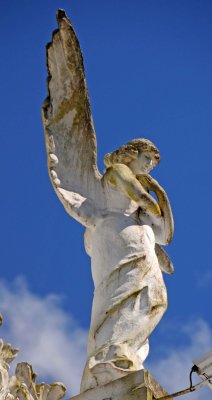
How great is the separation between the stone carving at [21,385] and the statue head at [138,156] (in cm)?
233

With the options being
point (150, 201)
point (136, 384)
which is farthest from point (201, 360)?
point (150, 201)

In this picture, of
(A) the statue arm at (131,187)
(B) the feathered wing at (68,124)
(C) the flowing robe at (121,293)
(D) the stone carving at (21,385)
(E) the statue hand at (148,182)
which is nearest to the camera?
(C) the flowing robe at (121,293)

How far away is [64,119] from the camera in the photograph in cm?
860

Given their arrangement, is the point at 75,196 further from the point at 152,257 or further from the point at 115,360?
the point at 115,360

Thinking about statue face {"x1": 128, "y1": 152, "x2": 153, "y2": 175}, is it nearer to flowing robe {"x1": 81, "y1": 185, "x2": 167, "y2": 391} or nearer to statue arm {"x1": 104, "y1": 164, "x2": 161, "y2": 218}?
→ statue arm {"x1": 104, "y1": 164, "x2": 161, "y2": 218}

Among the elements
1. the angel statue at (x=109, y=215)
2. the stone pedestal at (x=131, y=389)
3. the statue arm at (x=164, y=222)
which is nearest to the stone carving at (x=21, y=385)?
the angel statue at (x=109, y=215)

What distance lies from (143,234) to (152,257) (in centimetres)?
24

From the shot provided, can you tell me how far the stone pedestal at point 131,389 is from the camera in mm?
6238

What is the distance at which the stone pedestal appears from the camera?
6238 mm

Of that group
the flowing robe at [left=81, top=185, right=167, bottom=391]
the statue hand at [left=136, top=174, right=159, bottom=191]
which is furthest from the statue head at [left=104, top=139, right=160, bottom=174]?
the flowing robe at [left=81, top=185, right=167, bottom=391]

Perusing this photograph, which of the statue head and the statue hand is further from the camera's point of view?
the statue head

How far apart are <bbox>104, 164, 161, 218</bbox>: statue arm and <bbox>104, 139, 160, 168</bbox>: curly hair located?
12.4 inches

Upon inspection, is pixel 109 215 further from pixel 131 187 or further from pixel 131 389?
pixel 131 389

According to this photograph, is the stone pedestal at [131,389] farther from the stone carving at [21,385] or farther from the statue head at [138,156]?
the statue head at [138,156]
